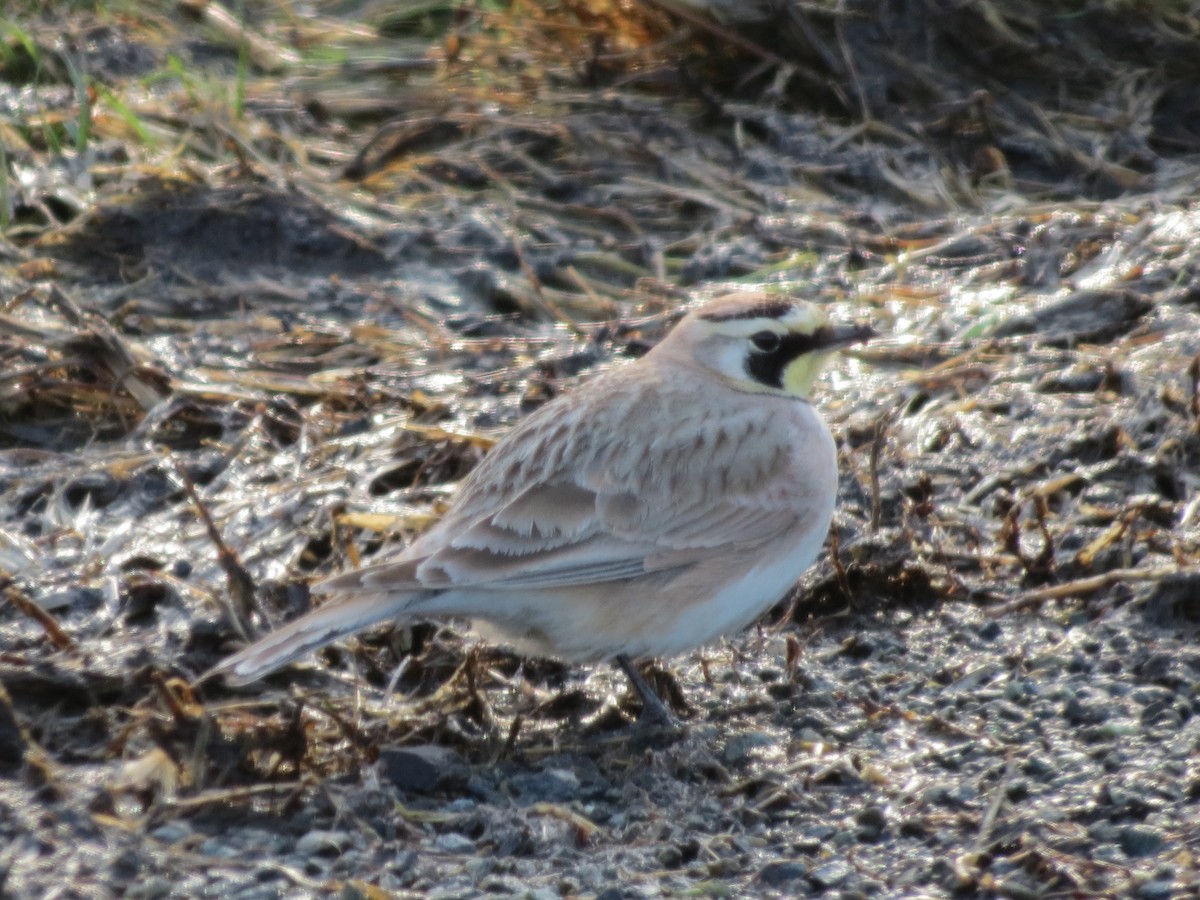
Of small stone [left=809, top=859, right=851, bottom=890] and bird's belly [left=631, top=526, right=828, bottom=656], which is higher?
bird's belly [left=631, top=526, right=828, bottom=656]

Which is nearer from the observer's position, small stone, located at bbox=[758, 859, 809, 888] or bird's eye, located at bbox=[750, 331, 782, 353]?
small stone, located at bbox=[758, 859, 809, 888]

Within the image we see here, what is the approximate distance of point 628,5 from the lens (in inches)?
382

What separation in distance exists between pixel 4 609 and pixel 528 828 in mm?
2052

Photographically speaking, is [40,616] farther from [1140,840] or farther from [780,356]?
[1140,840]

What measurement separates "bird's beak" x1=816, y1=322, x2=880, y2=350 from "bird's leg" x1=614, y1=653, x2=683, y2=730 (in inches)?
50.1

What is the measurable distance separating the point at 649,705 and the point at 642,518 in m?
0.58

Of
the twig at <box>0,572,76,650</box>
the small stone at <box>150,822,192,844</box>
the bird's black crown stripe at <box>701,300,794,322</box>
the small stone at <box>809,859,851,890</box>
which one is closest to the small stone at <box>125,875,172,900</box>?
the small stone at <box>150,822,192,844</box>

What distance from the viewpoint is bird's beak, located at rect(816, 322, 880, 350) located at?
5.50m

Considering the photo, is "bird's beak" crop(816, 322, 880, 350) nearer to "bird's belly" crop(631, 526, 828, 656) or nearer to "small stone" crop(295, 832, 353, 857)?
"bird's belly" crop(631, 526, 828, 656)

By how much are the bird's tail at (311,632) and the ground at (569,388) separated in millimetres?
229

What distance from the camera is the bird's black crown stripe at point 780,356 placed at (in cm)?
555

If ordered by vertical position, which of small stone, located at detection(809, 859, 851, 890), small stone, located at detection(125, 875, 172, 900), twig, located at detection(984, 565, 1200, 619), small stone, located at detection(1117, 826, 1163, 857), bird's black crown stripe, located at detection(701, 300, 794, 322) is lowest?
small stone, located at detection(809, 859, 851, 890)

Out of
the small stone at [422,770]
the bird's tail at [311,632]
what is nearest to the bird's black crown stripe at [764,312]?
the bird's tail at [311,632]

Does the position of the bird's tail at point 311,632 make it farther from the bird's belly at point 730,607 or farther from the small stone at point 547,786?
the bird's belly at point 730,607
